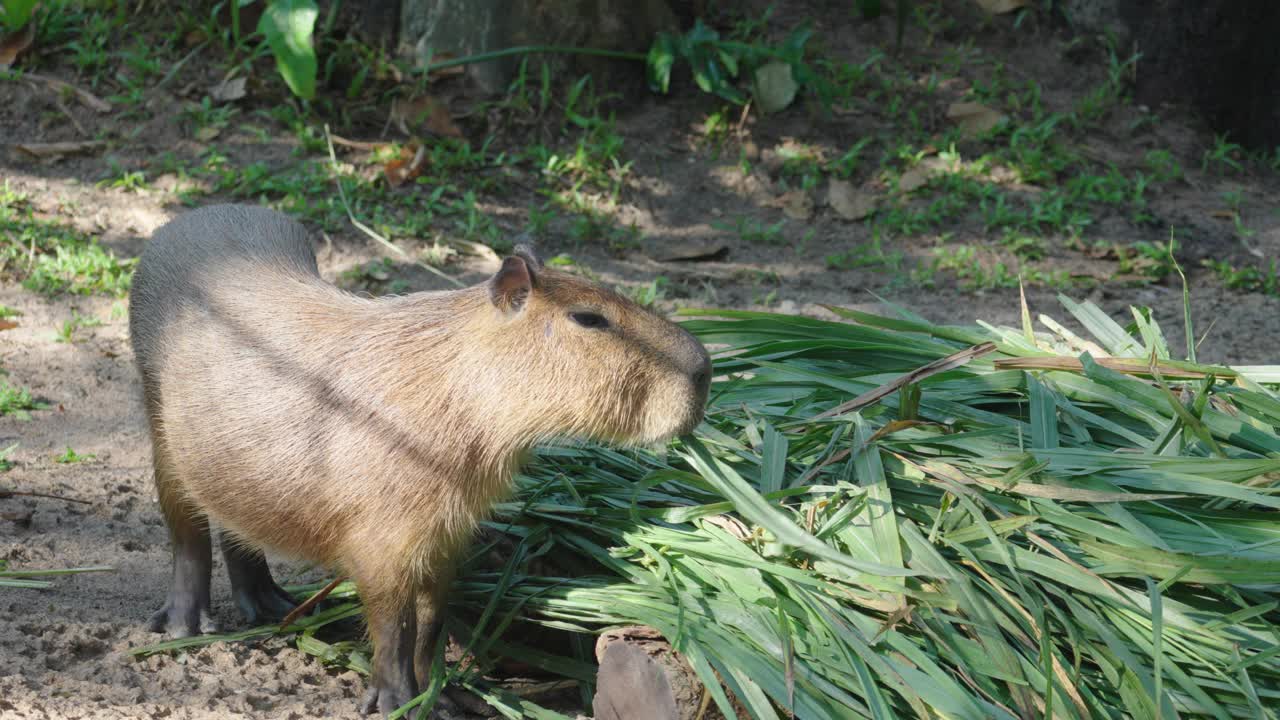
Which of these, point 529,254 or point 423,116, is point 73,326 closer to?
point 423,116

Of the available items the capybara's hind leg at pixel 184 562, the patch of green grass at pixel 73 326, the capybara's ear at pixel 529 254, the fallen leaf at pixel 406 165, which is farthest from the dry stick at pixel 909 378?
the fallen leaf at pixel 406 165

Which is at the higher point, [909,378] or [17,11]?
[17,11]

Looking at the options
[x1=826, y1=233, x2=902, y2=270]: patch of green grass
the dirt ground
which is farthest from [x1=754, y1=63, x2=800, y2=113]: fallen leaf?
[x1=826, y1=233, x2=902, y2=270]: patch of green grass

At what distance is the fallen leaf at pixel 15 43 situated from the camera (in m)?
5.70

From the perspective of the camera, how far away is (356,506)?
248cm

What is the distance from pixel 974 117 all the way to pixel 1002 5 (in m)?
1.06

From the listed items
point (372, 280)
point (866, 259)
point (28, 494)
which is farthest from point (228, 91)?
point (866, 259)

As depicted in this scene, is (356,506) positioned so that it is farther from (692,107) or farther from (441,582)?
(692,107)

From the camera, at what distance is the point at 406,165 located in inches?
221

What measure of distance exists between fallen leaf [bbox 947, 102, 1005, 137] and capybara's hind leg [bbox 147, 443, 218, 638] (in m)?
4.89

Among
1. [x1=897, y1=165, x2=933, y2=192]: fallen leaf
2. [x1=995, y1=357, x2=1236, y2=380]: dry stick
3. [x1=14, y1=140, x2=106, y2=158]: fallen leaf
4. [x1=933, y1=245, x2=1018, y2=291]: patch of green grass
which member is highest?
[x1=995, y1=357, x2=1236, y2=380]: dry stick

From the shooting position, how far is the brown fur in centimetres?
245

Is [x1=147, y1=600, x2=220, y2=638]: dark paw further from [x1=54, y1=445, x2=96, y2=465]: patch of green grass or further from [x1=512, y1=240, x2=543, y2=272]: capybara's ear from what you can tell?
[x1=512, y1=240, x2=543, y2=272]: capybara's ear

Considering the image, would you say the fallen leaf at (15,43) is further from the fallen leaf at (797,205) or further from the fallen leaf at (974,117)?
the fallen leaf at (974,117)
